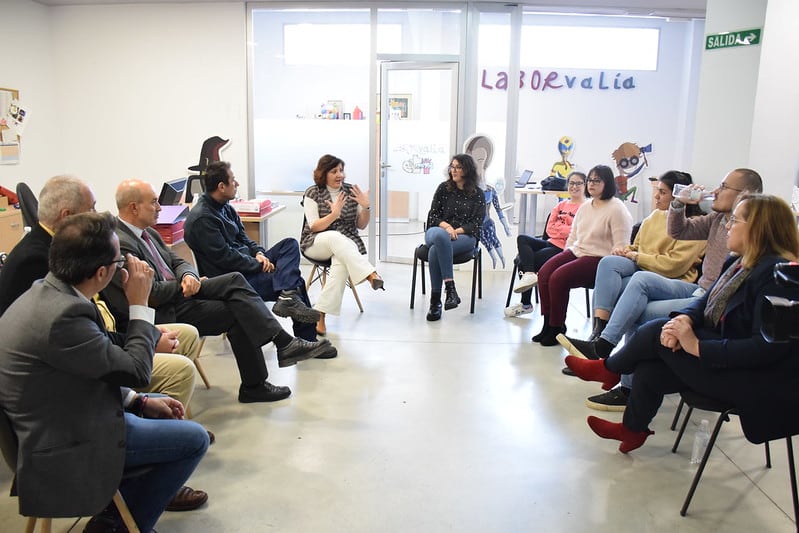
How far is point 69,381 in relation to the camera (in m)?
1.92

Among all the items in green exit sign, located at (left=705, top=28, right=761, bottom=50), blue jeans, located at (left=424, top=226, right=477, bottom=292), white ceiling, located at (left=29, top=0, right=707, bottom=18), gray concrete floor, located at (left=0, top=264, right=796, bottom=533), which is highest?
white ceiling, located at (left=29, top=0, right=707, bottom=18)

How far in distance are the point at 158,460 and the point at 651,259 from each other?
9.82 ft

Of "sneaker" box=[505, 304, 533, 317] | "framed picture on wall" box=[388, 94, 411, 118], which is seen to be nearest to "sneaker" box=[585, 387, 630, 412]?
"sneaker" box=[505, 304, 533, 317]

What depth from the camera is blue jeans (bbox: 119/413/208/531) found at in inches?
85.0

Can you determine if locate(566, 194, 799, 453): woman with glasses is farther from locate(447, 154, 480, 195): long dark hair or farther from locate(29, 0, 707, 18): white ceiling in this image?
locate(29, 0, 707, 18): white ceiling

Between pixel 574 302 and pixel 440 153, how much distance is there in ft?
7.09

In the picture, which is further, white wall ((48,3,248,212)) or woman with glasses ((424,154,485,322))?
white wall ((48,3,248,212))

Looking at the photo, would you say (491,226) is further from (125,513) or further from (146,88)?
(125,513)

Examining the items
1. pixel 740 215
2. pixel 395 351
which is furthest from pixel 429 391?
pixel 740 215

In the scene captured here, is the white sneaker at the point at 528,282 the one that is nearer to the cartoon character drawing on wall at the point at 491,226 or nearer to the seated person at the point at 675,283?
the cartoon character drawing on wall at the point at 491,226

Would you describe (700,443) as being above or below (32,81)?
below

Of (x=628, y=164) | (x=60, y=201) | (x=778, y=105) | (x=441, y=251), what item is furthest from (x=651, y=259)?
(x=628, y=164)

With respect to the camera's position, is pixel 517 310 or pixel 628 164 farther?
pixel 628 164

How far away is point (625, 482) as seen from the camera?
2889mm
